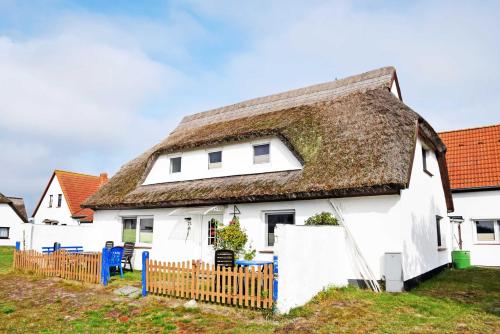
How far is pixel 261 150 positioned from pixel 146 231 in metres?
6.39

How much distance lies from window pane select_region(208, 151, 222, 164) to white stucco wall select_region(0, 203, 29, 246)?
3158cm

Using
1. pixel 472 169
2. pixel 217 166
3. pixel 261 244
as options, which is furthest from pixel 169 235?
pixel 472 169

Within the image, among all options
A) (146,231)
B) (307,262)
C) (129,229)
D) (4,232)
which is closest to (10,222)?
(4,232)

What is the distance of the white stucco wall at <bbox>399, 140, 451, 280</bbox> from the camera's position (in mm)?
11602

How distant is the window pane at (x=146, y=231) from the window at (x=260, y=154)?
5576mm

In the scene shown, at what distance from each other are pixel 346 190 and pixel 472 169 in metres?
11.8

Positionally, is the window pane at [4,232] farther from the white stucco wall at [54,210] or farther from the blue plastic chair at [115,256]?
the blue plastic chair at [115,256]

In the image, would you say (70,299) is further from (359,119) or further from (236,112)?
(236,112)

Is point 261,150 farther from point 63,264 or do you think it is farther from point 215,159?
point 63,264

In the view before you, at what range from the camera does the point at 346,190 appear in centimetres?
1147

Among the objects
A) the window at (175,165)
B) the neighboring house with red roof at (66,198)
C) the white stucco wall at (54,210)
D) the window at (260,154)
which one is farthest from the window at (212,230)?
the white stucco wall at (54,210)

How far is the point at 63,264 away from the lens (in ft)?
46.2

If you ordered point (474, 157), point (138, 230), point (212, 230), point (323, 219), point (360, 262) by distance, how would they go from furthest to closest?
point (474, 157), point (138, 230), point (212, 230), point (323, 219), point (360, 262)

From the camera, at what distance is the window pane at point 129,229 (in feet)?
57.8
